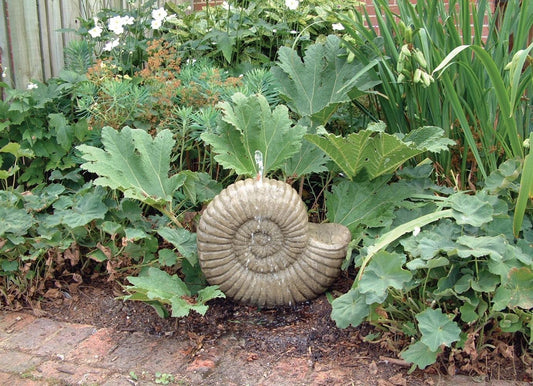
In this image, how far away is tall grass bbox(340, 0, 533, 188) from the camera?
252 cm

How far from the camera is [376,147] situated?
2.50 meters

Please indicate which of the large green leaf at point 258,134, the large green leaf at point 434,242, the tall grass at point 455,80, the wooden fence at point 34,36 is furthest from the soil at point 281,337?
the wooden fence at point 34,36

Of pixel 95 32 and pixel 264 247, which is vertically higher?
pixel 95 32

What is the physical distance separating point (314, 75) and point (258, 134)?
575mm

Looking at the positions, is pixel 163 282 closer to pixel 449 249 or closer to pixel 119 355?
pixel 119 355

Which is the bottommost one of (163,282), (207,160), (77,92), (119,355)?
(119,355)

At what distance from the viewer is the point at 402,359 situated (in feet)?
7.09

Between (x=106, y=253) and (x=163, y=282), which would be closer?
(x=163, y=282)

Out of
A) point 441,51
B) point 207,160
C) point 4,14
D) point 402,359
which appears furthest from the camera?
point 4,14

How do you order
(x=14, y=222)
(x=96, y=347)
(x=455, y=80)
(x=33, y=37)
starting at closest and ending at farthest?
(x=96, y=347)
(x=14, y=222)
(x=455, y=80)
(x=33, y=37)

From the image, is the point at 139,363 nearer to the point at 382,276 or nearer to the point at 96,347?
the point at 96,347

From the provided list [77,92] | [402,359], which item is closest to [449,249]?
[402,359]

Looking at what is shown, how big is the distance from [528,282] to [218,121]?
1.47m

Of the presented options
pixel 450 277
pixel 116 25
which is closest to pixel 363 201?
pixel 450 277
